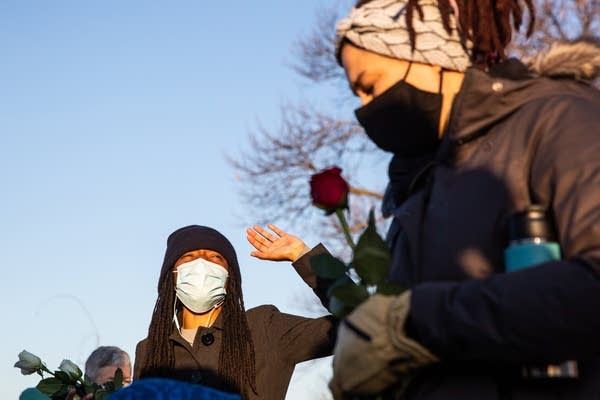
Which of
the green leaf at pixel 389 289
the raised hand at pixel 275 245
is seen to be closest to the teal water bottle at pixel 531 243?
the green leaf at pixel 389 289

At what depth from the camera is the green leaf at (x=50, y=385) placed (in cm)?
636

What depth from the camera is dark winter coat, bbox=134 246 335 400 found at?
6.09m

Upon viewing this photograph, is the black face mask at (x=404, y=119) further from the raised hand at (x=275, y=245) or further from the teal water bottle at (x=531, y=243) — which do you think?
the raised hand at (x=275, y=245)

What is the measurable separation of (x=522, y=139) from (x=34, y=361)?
503cm

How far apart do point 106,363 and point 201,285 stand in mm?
3274

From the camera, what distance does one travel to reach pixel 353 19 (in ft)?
8.55

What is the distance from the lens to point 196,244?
6656 millimetres

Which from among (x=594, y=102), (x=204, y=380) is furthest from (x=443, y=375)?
(x=204, y=380)

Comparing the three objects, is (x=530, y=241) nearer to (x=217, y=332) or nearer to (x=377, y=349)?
(x=377, y=349)

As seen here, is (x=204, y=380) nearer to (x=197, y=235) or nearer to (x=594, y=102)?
(x=197, y=235)

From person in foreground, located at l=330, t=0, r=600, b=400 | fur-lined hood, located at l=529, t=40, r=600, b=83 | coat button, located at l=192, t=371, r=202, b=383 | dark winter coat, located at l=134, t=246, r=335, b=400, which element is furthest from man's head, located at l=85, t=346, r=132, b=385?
fur-lined hood, located at l=529, t=40, r=600, b=83

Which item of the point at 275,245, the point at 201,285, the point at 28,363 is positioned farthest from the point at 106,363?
the point at 275,245

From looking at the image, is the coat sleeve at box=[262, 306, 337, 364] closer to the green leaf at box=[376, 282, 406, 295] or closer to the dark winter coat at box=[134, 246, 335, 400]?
the dark winter coat at box=[134, 246, 335, 400]

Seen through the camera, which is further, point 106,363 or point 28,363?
point 106,363
